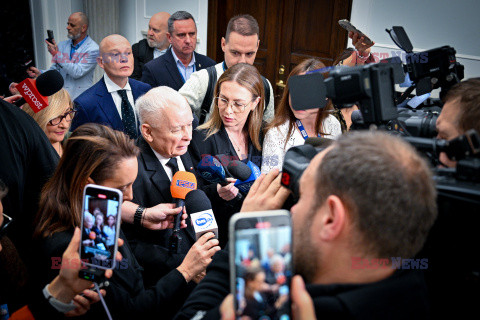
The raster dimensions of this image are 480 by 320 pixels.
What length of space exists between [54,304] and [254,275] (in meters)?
0.66

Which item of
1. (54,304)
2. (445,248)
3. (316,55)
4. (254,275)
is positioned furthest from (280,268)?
(316,55)

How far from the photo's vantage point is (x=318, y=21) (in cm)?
451

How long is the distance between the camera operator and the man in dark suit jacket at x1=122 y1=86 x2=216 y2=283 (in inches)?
39.8

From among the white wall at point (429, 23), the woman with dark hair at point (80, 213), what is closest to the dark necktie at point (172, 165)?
the woman with dark hair at point (80, 213)

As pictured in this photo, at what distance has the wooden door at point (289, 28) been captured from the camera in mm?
4418

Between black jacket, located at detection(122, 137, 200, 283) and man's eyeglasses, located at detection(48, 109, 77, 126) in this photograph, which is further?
man's eyeglasses, located at detection(48, 109, 77, 126)

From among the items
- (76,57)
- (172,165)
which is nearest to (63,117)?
(172,165)

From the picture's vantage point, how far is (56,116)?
2188mm

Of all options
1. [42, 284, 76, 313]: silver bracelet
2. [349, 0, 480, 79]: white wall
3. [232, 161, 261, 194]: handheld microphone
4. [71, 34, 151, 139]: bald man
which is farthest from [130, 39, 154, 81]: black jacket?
[42, 284, 76, 313]: silver bracelet

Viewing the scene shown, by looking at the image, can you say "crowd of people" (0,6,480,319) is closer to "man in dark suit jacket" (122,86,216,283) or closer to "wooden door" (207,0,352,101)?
"man in dark suit jacket" (122,86,216,283)

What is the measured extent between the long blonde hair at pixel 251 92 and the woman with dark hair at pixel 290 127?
0.07 meters

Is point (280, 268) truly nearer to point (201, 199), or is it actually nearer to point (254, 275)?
point (254, 275)

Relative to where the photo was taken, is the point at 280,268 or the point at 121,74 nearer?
the point at 280,268

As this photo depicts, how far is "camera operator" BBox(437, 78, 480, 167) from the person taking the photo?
1279 millimetres
